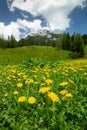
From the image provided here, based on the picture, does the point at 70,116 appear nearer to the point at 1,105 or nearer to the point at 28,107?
the point at 28,107

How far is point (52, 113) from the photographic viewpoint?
510 cm

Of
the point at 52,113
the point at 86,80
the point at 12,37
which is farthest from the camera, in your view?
the point at 12,37

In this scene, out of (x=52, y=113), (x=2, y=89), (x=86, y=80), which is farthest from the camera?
(x=86, y=80)

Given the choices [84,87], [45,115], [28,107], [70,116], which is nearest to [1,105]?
[28,107]

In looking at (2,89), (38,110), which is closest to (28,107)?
(38,110)

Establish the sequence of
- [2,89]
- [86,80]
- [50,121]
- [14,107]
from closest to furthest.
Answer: [50,121]
[14,107]
[2,89]
[86,80]

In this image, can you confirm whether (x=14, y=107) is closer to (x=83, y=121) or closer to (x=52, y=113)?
(x=52, y=113)

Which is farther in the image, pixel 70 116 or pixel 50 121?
pixel 70 116

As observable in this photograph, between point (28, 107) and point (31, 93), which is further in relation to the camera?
point (31, 93)

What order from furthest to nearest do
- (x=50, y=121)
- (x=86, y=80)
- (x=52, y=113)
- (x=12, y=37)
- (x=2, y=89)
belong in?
(x=12, y=37)
(x=86, y=80)
(x=2, y=89)
(x=52, y=113)
(x=50, y=121)

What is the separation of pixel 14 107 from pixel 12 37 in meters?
132

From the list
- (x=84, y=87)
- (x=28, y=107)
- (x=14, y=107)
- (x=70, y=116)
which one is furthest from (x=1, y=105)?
(x=84, y=87)

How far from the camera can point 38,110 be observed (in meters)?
5.24

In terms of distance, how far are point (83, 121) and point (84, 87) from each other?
A: 72.7 inches
